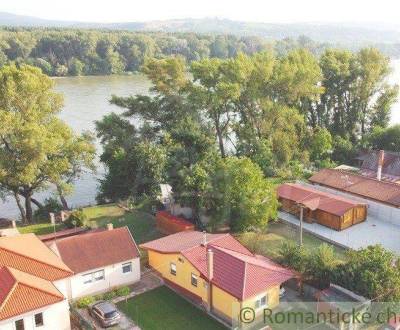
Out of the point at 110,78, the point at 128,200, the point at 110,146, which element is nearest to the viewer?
the point at 128,200

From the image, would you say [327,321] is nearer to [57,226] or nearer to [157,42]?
[57,226]

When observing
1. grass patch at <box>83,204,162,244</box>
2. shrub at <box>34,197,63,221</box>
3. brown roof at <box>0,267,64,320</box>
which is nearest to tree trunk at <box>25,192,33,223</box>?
shrub at <box>34,197,63,221</box>

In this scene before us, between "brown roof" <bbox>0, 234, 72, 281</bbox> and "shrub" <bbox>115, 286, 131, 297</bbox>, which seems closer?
"brown roof" <bbox>0, 234, 72, 281</bbox>

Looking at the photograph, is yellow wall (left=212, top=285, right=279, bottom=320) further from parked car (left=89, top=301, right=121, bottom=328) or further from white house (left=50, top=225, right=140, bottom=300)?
white house (left=50, top=225, right=140, bottom=300)

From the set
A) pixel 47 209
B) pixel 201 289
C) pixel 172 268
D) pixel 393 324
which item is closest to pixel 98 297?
pixel 172 268

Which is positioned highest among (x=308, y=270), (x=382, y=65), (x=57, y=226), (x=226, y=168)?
(x=382, y=65)

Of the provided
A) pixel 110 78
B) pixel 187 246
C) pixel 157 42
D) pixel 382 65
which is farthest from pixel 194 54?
pixel 187 246

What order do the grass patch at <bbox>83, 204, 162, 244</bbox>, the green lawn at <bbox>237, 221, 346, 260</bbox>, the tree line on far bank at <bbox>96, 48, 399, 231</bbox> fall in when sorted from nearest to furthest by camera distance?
the green lawn at <bbox>237, 221, 346, 260</bbox>
the tree line on far bank at <bbox>96, 48, 399, 231</bbox>
the grass patch at <bbox>83, 204, 162, 244</bbox>
